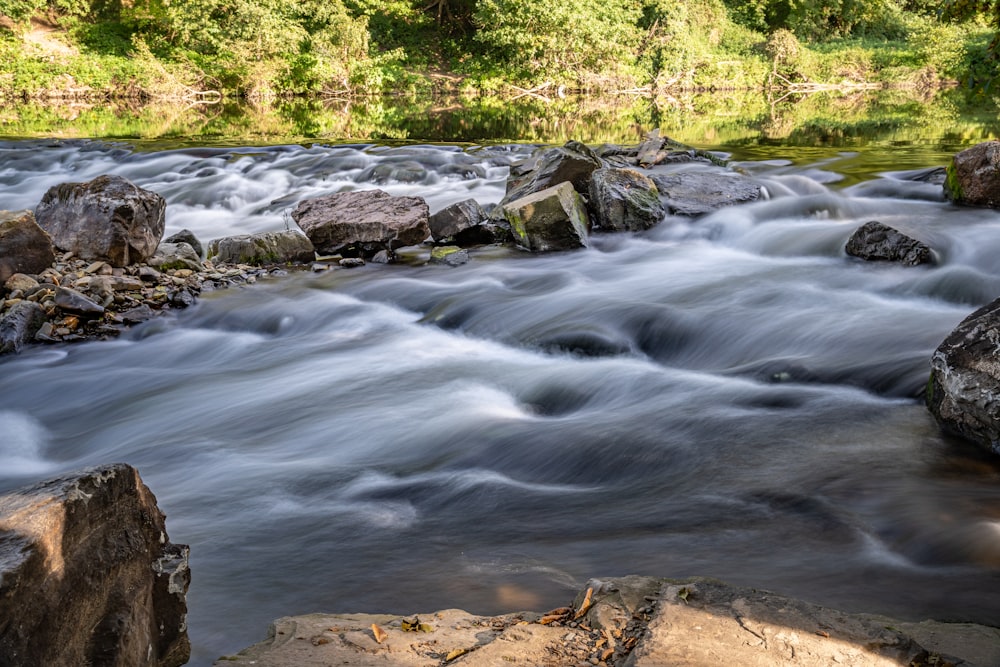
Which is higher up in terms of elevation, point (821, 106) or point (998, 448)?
point (821, 106)

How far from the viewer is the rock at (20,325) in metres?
5.88

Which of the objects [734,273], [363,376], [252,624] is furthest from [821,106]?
[252,624]

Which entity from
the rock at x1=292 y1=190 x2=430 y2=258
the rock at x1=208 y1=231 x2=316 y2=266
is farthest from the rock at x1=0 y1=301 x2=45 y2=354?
the rock at x1=292 y1=190 x2=430 y2=258

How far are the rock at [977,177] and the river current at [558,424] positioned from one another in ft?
1.42

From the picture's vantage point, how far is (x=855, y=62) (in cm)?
3494

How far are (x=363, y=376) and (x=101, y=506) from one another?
3538mm

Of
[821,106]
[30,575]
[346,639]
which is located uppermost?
[821,106]

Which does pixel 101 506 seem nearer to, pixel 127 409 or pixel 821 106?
pixel 127 409

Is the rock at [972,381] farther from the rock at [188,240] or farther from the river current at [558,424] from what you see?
the rock at [188,240]

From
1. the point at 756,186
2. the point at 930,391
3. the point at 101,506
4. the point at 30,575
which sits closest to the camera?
the point at 30,575

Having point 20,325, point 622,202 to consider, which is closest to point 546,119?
point 622,202

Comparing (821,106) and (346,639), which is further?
(821,106)

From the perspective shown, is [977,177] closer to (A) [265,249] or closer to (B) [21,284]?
(A) [265,249]

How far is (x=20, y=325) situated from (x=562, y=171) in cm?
528
